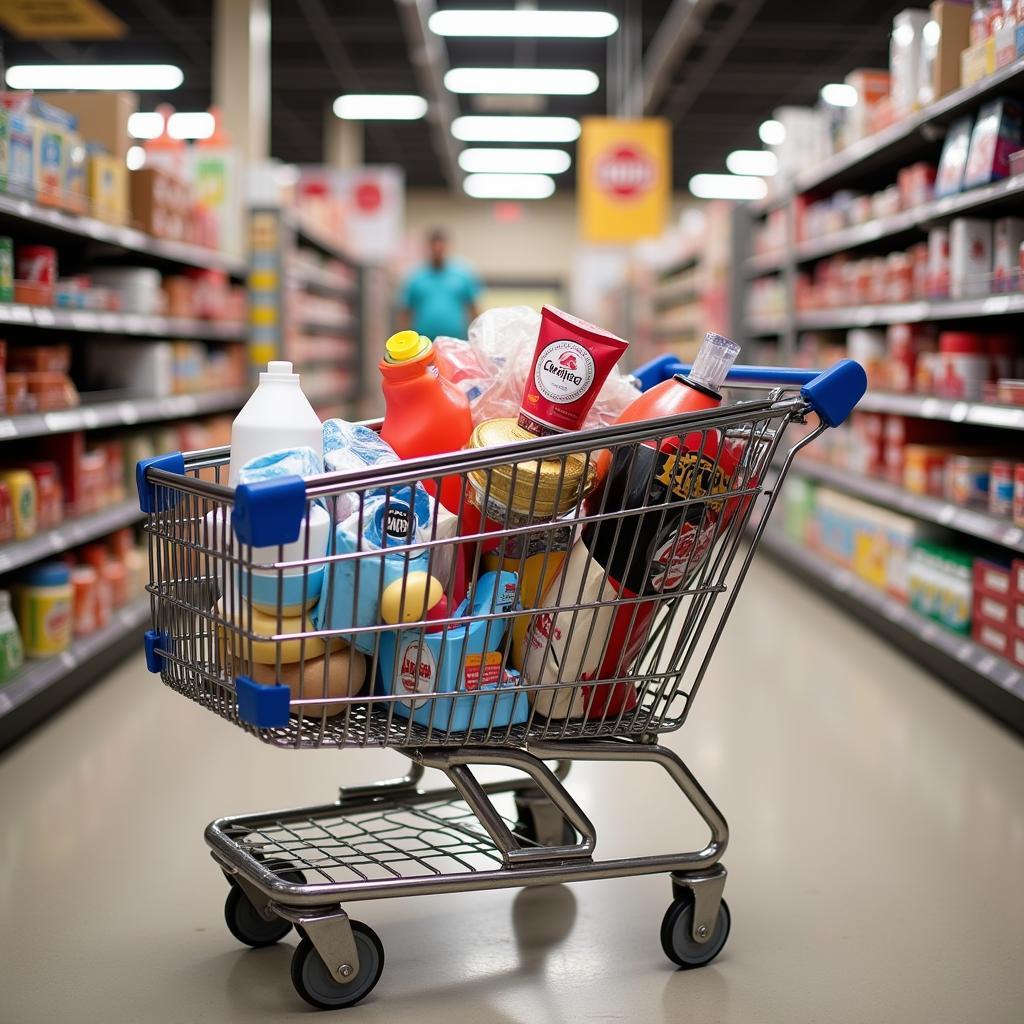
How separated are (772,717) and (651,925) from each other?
5.03 ft

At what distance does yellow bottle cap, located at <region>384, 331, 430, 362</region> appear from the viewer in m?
1.92

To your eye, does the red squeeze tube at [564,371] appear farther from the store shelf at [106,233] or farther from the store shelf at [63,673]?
the store shelf at [106,233]

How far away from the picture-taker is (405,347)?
1.93 meters

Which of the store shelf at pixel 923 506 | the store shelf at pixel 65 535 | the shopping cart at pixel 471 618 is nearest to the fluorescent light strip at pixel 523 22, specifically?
the store shelf at pixel 923 506

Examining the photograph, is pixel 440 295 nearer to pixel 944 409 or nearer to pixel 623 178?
pixel 623 178

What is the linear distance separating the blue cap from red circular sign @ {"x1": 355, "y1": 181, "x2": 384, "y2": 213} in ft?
32.8

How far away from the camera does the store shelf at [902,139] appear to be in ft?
12.1

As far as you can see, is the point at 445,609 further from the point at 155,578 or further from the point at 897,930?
the point at 897,930

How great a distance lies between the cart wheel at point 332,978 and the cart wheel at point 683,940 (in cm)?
49

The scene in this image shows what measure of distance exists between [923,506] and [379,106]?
38.4 feet

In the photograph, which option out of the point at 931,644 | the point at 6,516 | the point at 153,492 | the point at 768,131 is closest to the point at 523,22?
the point at 768,131

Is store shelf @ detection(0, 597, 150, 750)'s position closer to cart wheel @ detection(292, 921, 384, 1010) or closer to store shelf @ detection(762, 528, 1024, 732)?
cart wheel @ detection(292, 921, 384, 1010)

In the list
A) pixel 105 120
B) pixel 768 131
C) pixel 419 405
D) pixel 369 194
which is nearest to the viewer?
pixel 419 405

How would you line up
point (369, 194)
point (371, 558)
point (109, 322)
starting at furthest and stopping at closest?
point (369, 194) → point (109, 322) → point (371, 558)
